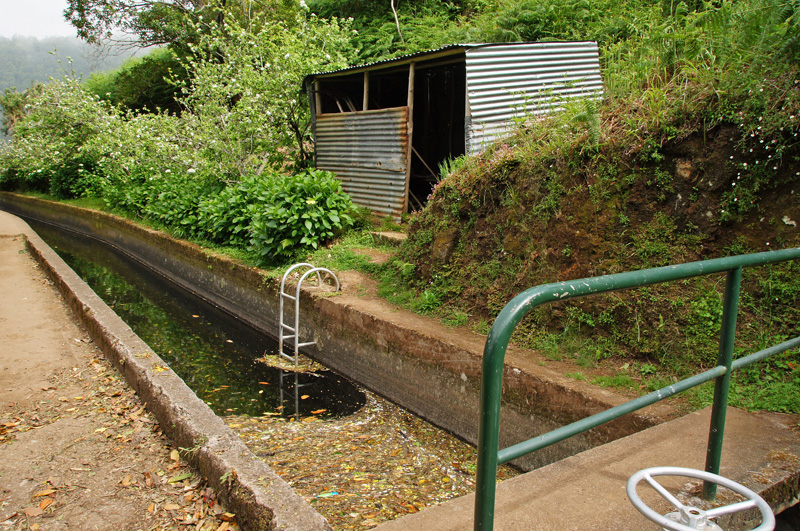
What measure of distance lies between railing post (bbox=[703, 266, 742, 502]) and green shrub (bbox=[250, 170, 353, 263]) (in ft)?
22.1

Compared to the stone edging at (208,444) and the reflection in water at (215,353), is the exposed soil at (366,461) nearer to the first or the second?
the reflection in water at (215,353)

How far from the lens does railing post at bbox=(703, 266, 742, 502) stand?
6.38 ft

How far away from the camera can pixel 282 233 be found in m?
8.41

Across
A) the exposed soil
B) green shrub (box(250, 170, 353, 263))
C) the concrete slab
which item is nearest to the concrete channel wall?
the exposed soil

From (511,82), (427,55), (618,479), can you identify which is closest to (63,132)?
(427,55)

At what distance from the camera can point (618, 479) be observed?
235cm

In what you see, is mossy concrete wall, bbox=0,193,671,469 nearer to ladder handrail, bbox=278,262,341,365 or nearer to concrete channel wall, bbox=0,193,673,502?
concrete channel wall, bbox=0,193,673,502

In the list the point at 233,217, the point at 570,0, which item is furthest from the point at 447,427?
the point at 570,0

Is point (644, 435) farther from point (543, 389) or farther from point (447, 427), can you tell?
point (447, 427)

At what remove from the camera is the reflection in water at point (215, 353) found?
573 centimetres

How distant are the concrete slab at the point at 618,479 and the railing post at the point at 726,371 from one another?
193mm

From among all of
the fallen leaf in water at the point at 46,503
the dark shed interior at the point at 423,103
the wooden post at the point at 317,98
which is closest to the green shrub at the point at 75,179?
the wooden post at the point at 317,98

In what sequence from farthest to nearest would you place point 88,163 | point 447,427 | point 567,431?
1. point 88,163
2. point 447,427
3. point 567,431

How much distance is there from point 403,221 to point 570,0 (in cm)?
644
